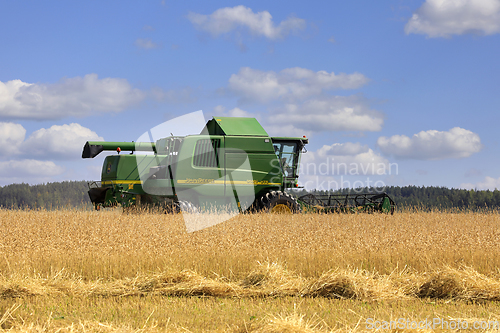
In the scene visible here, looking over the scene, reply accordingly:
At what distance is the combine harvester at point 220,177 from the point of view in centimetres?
1304

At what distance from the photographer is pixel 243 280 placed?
19.8 ft

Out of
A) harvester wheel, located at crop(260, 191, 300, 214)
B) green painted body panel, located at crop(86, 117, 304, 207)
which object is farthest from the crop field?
green painted body panel, located at crop(86, 117, 304, 207)

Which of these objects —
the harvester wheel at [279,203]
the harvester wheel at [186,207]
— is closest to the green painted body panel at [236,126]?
the harvester wheel at [279,203]

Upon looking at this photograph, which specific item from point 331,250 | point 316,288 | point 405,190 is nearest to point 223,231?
point 331,250

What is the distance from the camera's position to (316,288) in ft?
18.8

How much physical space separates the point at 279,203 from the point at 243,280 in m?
7.17

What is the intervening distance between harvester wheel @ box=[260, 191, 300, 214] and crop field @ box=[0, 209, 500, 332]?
3.55 m

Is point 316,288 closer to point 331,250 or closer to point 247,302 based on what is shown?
point 247,302

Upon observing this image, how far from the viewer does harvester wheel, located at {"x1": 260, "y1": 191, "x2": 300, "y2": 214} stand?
42.8ft

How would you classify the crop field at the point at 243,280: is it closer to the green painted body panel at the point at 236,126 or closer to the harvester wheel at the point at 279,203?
the harvester wheel at the point at 279,203

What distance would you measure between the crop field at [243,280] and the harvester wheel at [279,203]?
11.7 feet

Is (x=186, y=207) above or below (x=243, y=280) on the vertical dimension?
above

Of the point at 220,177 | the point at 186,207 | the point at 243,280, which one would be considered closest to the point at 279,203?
the point at 220,177

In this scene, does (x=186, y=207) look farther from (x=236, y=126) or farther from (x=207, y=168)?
(x=236, y=126)
